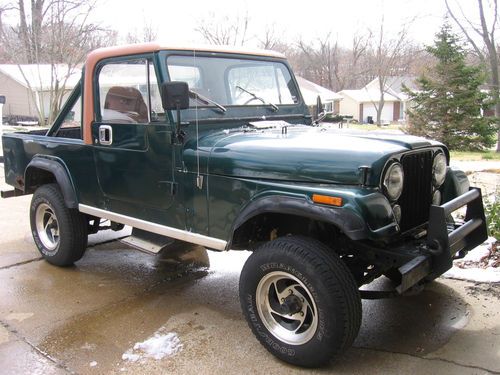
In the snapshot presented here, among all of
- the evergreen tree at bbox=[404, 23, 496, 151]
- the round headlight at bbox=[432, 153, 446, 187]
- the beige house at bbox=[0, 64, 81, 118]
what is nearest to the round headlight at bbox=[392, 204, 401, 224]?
the round headlight at bbox=[432, 153, 446, 187]

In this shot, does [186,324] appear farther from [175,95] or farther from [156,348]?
[175,95]

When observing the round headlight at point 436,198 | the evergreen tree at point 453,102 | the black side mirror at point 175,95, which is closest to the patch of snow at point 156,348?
the black side mirror at point 175,95

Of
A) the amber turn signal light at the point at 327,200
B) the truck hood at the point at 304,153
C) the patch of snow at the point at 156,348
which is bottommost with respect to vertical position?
the patch of snow at the point at 156,348

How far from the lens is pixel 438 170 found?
138 inches

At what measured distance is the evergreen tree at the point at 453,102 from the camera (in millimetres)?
19172

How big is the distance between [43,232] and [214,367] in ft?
9.41

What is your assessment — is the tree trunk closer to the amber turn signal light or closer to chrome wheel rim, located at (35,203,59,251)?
chrome wheel rim, located at (35,203,59,251)

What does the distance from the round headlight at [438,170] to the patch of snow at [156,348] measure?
6.80ft

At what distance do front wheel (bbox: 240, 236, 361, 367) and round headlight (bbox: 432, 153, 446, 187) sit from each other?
101 centimetres

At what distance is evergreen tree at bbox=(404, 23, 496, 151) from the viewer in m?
19.2

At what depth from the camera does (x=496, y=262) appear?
4602mm

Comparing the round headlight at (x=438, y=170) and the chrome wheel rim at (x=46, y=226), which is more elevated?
the round headlight at (x=438, y=170)

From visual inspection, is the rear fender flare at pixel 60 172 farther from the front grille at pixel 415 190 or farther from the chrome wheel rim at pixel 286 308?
the front grille at pixel 415 190

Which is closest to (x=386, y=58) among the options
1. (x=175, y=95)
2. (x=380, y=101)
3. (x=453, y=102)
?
(x=380, y=101)
